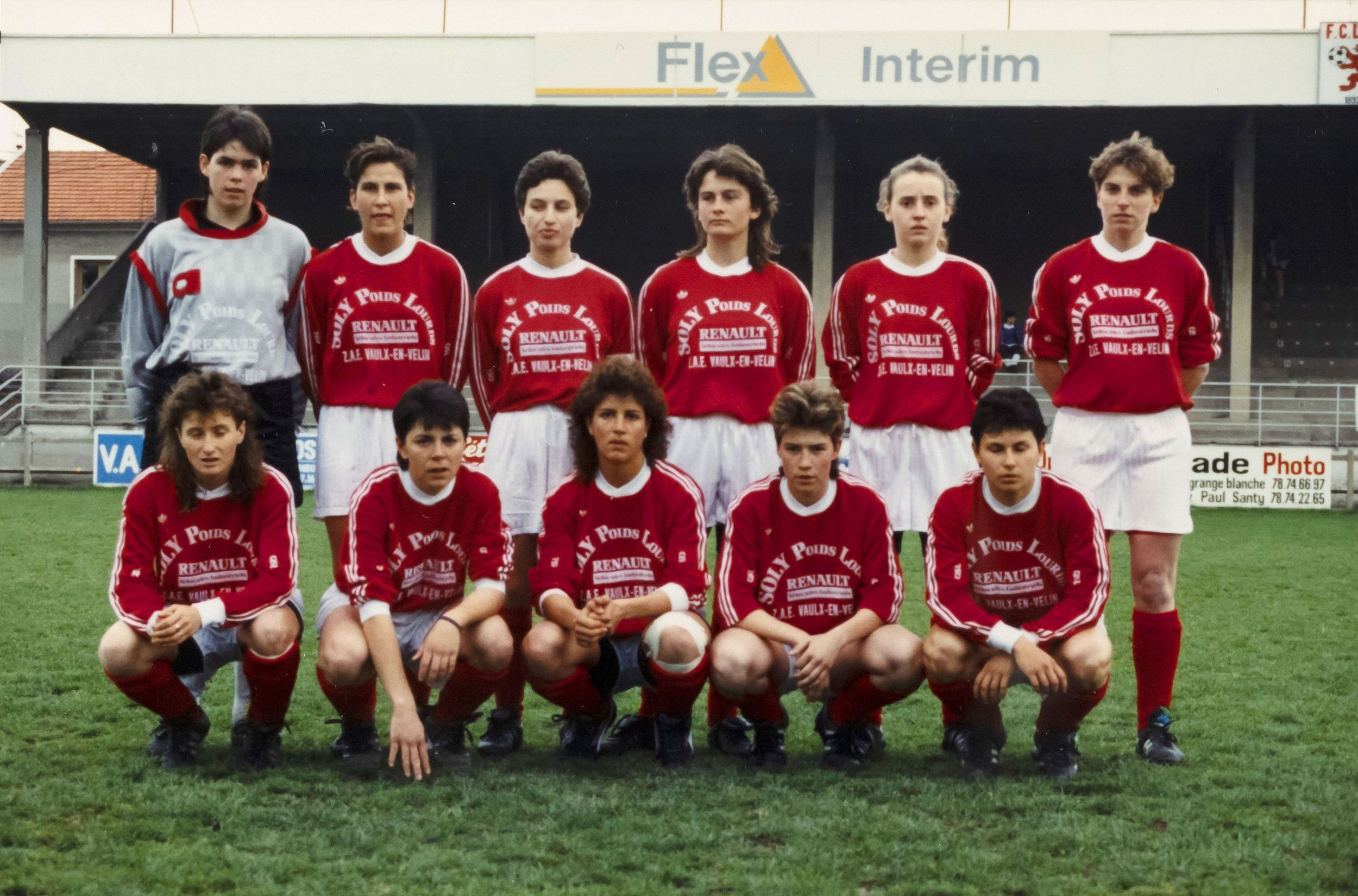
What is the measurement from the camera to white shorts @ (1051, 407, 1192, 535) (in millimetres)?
3686

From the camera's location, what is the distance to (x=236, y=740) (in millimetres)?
3629

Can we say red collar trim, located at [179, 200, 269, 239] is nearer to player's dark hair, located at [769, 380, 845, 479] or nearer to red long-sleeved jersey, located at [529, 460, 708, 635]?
red long-sleeved jersey, located at [529, 460, 708, 635]

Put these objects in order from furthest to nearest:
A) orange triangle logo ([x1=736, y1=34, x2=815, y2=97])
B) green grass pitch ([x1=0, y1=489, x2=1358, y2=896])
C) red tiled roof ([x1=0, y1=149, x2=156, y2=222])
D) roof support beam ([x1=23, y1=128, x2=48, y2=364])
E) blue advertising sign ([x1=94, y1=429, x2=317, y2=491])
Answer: red tiled roof ([x1=0, y1=149, x2=156, y2=222]), roof support beam ([x1=23, y1=128, x2=48, y2=364]), orange triangle logo ([x1=736, y1=34, x2=815, y2=97]), blue advertising sign ([x1=94, y1=429, x2=317, y2=491]), green grass pitch ([x1=0, y1=489, x2=1358, y2=896])

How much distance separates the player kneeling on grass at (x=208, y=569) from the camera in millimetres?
3332

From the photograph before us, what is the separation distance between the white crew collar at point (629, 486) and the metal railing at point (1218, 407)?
12.1 metres

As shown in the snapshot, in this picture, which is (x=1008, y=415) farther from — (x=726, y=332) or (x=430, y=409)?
(x=430, y=409)

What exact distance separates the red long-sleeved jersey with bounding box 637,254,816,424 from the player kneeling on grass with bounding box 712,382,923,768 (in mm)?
404

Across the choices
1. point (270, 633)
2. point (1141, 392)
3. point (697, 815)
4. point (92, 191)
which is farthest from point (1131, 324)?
point (92, 191)

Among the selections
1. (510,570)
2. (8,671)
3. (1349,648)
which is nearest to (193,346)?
(510,570)

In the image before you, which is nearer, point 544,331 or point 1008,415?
point 1008,415

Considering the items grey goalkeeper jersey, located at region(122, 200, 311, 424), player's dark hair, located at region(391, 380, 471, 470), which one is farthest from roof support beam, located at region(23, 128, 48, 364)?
player's dark hair, located at region(391, 380, 471, 470)

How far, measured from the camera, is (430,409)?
333 centimetres

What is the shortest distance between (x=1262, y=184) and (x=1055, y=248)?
378cm

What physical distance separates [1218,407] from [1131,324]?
14393mm
